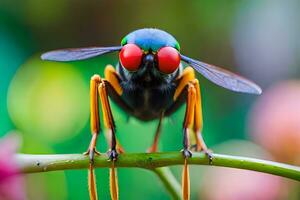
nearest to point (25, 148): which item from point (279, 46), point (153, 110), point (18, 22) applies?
point (153, 110)

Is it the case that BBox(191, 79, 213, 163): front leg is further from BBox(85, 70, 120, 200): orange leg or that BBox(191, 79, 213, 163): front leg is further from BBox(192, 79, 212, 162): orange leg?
BBox(85, 70, 120, 200): orange leg

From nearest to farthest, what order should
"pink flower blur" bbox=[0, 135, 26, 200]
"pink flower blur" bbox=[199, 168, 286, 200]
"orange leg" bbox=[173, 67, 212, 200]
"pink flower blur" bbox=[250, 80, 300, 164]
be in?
"pink flower blur" bbox=[0, 135, 26, 200]
"orange leg" bbox=[173, 67, 212, 200]
"pink flower blur" bbox=[199, 168, 286, 200]
"pink flower blur" bbox=[250, 80, 300, 164]

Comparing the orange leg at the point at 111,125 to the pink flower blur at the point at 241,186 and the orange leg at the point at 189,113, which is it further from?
the pink flower blur at the point at 241,186

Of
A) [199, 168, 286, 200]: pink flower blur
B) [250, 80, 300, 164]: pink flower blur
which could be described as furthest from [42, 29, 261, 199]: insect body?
[250, 80, 300, 164]: pink flower blur

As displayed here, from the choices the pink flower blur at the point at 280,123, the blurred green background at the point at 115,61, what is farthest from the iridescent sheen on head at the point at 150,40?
the pink flower blur at the point at 280,123

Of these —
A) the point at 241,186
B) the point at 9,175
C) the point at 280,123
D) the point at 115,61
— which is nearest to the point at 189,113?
the point at 9,175

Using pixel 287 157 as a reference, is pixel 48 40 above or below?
above

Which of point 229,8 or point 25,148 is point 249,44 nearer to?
point 229,8
